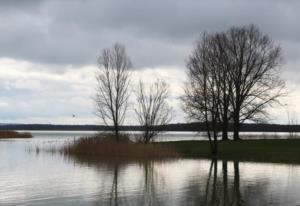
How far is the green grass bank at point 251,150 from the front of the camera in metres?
46.8

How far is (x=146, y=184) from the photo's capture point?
27.0 meters

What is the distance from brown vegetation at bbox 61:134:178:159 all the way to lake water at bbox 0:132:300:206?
257 inches

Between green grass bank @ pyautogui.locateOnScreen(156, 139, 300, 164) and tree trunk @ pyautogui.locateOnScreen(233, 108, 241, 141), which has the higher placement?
tree trunk @ pyautogui.locateOnScreen(233, 108, 241, 141)

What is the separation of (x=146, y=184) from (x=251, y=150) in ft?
84.5

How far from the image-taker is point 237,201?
21125 millimetres

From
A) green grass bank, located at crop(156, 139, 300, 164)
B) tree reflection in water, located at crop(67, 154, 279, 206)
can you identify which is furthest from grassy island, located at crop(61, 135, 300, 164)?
tree reflection in water, located at crop(67, 154, 279, 206)

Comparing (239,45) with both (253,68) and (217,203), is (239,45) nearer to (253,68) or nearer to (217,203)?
(253,68)

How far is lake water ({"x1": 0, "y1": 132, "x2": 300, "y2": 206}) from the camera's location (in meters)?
21.0

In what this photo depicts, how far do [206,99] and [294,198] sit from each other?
30.0 metres

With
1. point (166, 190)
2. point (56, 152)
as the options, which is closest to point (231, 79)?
point (56, 152)

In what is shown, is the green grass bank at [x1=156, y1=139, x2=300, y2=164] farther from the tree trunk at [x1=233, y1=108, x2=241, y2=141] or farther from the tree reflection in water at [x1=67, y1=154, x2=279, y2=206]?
the tree reflection in water at [x1=67, y1=154, x2=279, y2=206]

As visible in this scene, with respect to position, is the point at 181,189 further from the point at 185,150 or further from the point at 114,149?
the point at 185,150

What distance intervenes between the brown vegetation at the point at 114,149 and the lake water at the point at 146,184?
6518 mm

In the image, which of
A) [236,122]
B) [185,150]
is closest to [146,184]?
[185,150]
